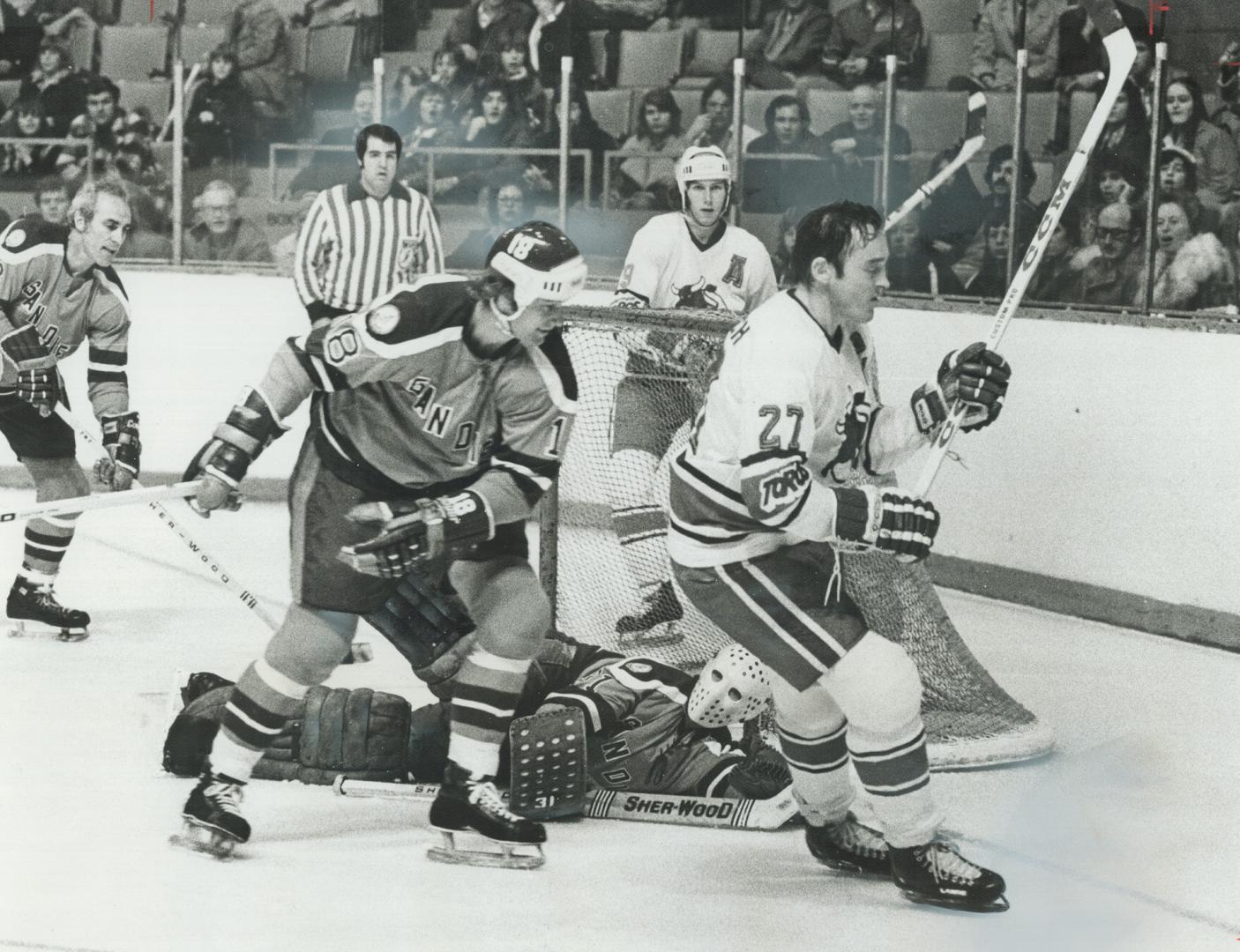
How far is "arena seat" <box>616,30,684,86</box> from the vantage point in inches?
251

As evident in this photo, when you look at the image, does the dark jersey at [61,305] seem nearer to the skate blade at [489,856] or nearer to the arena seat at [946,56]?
the skate blade at [489,856]

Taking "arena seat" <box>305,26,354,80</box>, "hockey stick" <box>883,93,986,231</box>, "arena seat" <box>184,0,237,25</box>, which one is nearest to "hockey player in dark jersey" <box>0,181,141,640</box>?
"hockey stick" <box>883,93,986,231</box>

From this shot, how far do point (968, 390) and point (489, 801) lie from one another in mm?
978

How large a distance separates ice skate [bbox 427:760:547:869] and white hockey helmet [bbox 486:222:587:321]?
742 millimetres

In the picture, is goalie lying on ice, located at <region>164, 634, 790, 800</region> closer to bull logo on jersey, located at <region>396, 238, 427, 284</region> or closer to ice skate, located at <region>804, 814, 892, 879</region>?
ice skate, located at <region>804, 814, 892, 879</region>

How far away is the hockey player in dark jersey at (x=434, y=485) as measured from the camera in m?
2.83

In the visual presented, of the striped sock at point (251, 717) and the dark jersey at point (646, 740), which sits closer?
the striped sock at point (251, 717)

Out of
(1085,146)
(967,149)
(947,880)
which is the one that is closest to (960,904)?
(947,880)

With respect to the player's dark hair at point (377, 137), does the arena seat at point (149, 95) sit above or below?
above

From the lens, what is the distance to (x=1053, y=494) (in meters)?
4.90

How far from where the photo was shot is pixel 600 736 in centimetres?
322

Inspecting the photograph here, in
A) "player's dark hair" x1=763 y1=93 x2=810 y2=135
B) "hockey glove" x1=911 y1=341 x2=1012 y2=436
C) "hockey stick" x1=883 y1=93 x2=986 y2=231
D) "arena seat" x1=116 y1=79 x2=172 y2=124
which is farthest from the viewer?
"arena seat" x1=116 y1=79 x2=172 y2=124

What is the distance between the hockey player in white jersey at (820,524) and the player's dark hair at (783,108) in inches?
123

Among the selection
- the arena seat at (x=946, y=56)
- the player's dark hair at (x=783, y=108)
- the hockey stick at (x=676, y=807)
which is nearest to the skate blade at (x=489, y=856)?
the hockey stick at (x=676, y=807)
